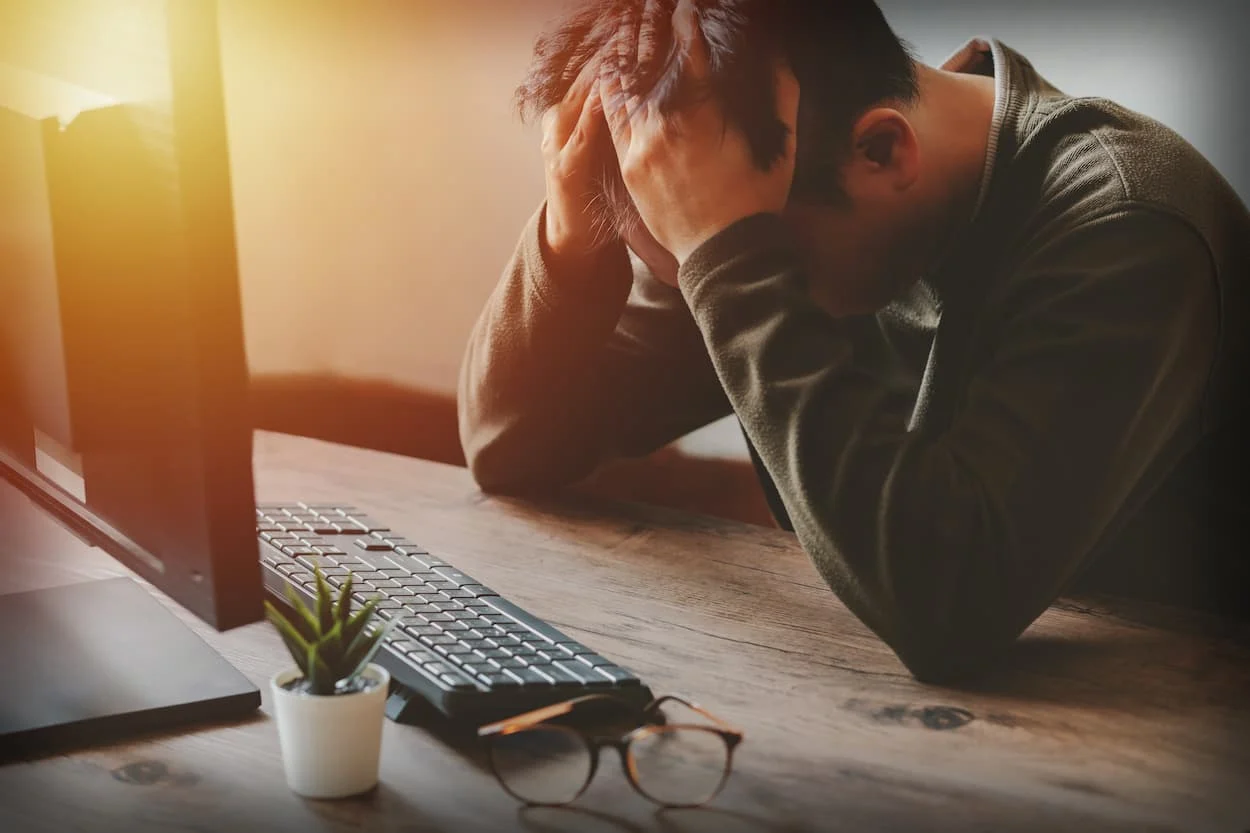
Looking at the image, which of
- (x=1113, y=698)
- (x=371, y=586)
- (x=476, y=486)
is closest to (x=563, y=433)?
(x=476, y=486)

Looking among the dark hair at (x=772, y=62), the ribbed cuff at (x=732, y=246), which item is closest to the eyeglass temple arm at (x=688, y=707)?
the ribbed cuff at (x=732, y=246)

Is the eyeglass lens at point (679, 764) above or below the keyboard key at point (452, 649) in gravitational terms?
below

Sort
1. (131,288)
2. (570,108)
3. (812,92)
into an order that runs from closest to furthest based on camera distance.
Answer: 1. (131,288)
2. (812,92)
3. (570,108)

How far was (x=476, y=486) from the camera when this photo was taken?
1415 millimetres

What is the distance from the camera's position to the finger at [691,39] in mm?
978

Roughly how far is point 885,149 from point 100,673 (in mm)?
746

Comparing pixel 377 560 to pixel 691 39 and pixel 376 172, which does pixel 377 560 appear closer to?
pixel 691 39

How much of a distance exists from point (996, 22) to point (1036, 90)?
0.27 meters

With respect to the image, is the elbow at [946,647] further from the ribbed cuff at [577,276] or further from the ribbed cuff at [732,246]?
the ribbed cuff at [577,276]

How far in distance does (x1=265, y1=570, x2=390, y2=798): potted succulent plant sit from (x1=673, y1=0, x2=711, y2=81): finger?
518 millimetres

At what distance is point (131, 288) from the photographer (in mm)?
634

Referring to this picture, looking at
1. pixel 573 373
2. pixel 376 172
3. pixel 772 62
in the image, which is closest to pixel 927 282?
pixel 772 62

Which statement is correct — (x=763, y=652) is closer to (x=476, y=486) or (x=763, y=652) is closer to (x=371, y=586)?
(x=371, y=586)

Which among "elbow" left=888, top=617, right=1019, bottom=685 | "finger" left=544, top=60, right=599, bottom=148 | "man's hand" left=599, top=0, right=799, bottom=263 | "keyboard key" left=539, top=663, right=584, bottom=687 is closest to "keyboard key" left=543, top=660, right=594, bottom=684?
"keyboard key" left=539, top=663, right=584, bottom=687
